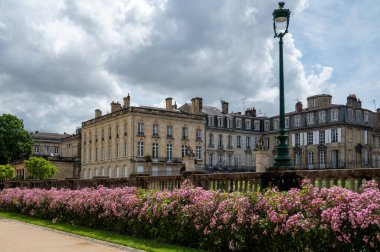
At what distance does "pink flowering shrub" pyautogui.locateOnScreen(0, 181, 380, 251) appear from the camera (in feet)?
25.6

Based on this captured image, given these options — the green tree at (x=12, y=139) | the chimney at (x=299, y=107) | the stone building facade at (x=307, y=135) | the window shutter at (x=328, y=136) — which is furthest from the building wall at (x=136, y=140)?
the window shutter at (x=328, y=136)

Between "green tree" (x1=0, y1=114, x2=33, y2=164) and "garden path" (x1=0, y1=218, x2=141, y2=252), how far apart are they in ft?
164

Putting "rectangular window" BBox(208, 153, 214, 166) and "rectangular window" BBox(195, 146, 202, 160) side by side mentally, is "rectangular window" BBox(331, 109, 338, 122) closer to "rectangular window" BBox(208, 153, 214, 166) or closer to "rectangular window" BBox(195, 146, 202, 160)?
"rectangular window" BBox(208, 153, 214, 166)

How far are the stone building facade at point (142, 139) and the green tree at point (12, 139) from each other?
9.11 metres

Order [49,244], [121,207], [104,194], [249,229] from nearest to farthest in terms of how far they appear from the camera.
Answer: [249,229] < [49,244] < [121,207] < [104,194]

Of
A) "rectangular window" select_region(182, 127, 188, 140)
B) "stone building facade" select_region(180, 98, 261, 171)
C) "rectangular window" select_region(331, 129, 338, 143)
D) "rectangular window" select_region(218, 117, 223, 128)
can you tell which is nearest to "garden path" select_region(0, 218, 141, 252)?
"rectangular window" select_region(182, 127, 188, 140)

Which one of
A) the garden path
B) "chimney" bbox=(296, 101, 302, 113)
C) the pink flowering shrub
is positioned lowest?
the garden path

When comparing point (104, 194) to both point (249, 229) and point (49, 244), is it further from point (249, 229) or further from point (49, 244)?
point (249, 229)

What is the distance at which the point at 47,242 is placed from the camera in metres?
12.8

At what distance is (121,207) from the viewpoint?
14547 mm

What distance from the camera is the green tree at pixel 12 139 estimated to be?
6316 centimetres

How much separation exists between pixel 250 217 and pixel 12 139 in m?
59.8

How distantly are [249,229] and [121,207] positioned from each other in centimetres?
578

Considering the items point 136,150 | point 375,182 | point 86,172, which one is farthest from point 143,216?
point 86,172
